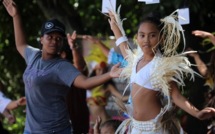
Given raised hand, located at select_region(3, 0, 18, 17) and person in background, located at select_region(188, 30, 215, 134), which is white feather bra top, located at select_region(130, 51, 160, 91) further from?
raised hand, located at select_region(3, 0, 18, 17)

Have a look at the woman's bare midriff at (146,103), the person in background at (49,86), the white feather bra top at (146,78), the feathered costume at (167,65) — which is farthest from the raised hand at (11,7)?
the woman's bare midriff at (146,103)

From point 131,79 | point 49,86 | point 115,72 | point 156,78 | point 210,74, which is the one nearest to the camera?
point 115,72

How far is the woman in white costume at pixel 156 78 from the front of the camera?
4.79 metres

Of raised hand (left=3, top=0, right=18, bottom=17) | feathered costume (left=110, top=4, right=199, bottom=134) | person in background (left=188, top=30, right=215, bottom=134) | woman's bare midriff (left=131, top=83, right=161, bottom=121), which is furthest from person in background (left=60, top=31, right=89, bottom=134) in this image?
woman's bare midriff (left=131, top=83, right=161, bottom=121)

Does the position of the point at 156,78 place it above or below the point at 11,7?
below

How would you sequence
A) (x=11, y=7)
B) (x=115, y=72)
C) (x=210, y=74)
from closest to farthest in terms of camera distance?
1. (x=115, y=72)
2. (x=11, y=7)
3. (x=210, y=74)

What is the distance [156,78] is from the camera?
4773 millimetres

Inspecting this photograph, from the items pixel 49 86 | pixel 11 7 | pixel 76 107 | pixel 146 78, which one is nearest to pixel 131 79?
A: pixel 146 78

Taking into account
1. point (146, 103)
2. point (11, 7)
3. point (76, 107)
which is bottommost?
point (76, 107)

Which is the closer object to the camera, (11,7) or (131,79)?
(131,79)

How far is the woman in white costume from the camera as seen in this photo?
4.79 m

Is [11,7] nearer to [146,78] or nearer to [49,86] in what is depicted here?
[49,86]

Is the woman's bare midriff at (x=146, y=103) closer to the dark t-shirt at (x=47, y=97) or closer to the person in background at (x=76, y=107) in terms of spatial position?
the dark t-shirt at (x=47, y=97)

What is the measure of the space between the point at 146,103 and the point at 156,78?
0.21 m
